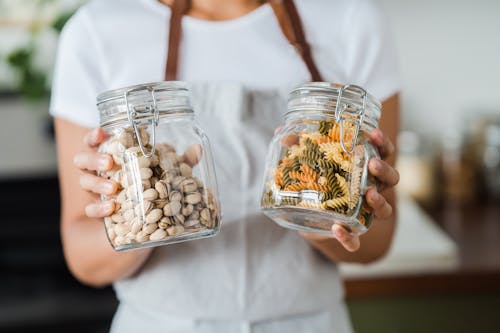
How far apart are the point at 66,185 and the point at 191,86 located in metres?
0.22

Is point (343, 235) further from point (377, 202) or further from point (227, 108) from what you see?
point (227, 108)

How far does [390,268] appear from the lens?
53.8 inches

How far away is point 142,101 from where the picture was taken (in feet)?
2.17

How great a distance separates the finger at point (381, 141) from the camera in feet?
2.21

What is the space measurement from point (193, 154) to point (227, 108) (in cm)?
13

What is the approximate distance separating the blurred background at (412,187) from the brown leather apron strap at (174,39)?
70 cm

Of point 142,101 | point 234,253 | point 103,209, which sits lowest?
point 234,253

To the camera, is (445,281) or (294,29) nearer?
(294,29)

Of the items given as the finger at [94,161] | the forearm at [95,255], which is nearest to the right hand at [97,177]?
the finger at [94,161]

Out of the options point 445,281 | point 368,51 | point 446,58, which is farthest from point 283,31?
point 446,58

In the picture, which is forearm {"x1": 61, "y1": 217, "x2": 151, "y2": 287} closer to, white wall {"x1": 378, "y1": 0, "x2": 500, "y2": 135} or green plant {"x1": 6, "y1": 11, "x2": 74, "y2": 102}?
green plant {"x1": 6, "y1": 11, "x2": 74, "y2": 102}

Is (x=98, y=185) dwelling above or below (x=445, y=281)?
above

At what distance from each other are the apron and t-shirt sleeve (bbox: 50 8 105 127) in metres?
0.11

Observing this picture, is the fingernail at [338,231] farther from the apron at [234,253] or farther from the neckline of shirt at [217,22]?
the neckline of shirt at [217,22]
